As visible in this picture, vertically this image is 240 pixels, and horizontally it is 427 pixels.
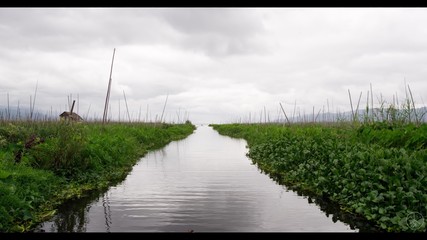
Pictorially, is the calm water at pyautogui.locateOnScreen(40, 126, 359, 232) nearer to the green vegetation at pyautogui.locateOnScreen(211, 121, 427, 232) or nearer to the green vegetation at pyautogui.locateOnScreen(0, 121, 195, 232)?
the green vegetation at pyautogui.locateOnScreen(0, 121, 195, 232)

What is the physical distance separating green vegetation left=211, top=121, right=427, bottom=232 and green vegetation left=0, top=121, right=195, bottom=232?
6.26 m

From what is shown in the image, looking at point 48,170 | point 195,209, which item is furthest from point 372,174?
point 48,170

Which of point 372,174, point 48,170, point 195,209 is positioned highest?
point 372,174

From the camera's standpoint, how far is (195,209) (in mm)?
8711

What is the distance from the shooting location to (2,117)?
19812mm

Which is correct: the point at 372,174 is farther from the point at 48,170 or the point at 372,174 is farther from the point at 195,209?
the point at 48,170

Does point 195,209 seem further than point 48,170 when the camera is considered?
No

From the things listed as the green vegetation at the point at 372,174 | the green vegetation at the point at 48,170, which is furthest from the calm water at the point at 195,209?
the green vegetation at the point at 372,174

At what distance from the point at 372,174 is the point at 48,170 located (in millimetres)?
8833

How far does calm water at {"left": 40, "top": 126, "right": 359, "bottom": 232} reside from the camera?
7395 millimetres

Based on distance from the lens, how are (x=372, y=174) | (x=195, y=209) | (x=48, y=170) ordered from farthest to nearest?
(x=48, y=170), (x=195, y=209), (x=372, y=174)

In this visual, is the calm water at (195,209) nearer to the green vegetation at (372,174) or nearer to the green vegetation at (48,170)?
the green vegetation at (48,170)

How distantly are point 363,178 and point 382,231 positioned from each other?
69.1 inches
